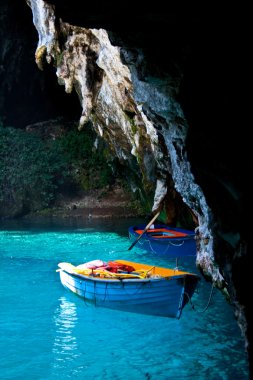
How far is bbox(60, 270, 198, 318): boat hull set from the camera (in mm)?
11359

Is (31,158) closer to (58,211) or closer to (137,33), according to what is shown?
(58,211)

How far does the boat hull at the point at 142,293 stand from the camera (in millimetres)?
11359

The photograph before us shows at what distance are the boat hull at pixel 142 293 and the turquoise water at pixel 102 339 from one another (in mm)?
224

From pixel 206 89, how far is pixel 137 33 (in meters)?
1.02

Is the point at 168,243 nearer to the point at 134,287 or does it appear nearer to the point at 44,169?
the point at 134,287

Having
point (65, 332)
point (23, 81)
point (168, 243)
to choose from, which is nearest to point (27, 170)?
point (23, 81)

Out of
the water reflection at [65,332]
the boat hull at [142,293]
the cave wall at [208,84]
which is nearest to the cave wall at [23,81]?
the water reflection at [65,332]

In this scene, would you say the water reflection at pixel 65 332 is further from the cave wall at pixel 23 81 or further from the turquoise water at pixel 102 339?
the cave wall at pixel 23 81

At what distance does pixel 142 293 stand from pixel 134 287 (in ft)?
0.84

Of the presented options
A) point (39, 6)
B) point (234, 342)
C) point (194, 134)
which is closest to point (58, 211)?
point (39, 6)

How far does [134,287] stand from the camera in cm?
1184

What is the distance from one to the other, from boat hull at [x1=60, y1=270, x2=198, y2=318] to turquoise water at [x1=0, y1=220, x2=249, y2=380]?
22 centimetres

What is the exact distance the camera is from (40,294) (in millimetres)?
14023

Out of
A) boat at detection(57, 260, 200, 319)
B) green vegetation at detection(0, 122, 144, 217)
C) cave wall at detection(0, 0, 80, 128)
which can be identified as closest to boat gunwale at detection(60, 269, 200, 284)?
boat at detection(57, 260, 200, 319)
